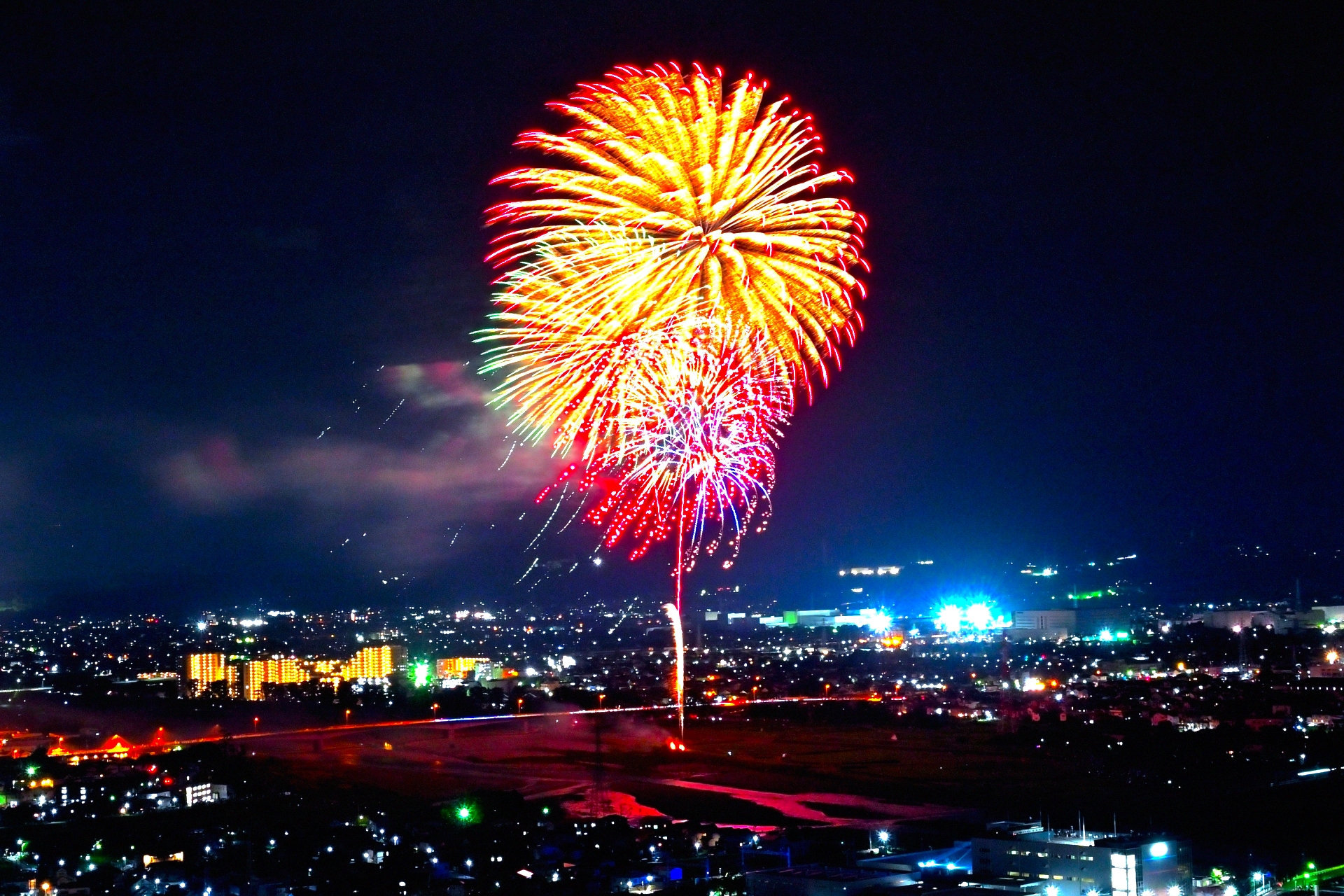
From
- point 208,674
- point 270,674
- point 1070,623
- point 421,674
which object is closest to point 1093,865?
point 421,674

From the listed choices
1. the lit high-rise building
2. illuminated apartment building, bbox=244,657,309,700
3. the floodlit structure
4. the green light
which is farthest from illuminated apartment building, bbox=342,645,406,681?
the floodlit structure

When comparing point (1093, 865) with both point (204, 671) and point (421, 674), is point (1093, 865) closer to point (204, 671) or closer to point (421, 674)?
point (421, 674)

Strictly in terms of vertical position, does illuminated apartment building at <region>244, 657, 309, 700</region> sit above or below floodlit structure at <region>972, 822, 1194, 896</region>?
above

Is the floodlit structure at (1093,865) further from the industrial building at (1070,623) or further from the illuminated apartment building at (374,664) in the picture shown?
the industrial building at (1070,623)

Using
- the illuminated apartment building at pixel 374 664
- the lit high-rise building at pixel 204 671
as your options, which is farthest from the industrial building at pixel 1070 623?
the lit high-rise building at pixel 204 671

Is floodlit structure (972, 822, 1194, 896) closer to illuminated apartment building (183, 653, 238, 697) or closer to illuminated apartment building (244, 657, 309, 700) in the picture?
illuminated apartment building (244, 657, 309, 700)

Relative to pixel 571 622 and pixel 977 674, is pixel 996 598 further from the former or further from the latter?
pixel 977 674

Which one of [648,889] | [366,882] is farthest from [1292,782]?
[366,882]
